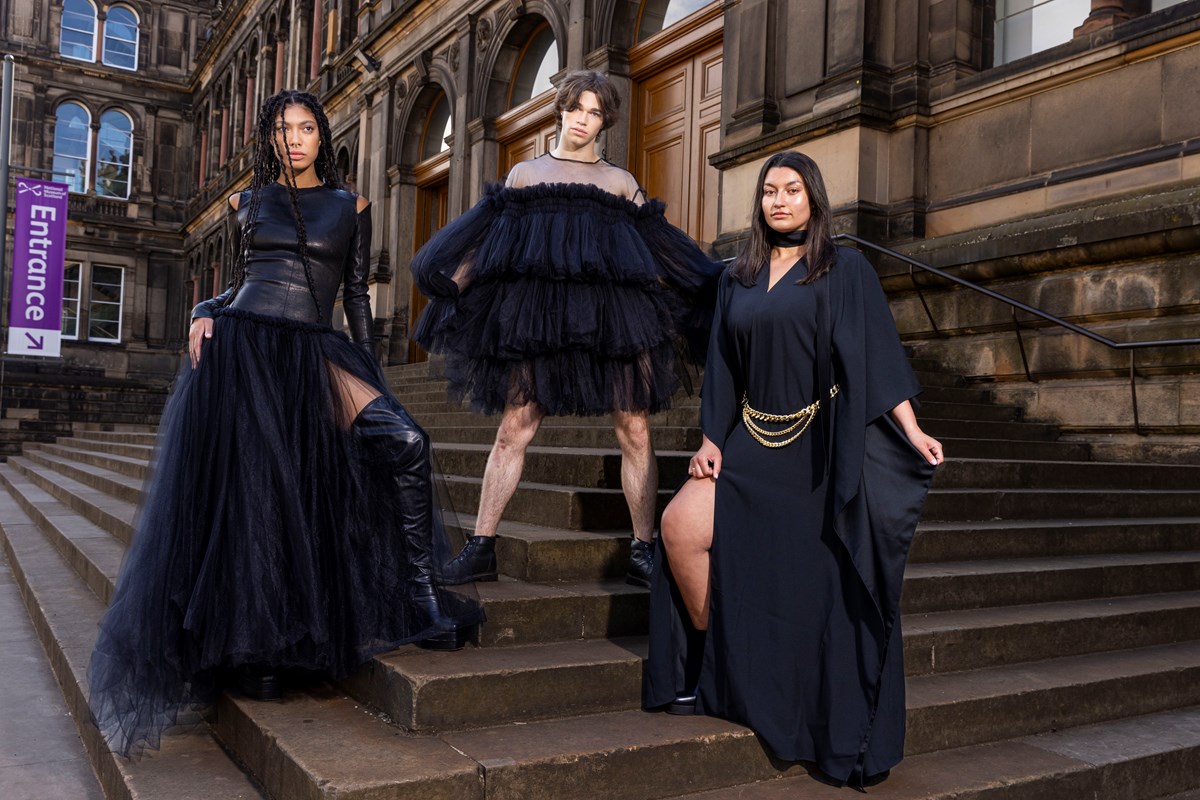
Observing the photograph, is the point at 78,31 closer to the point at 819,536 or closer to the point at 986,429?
the point at 986,429

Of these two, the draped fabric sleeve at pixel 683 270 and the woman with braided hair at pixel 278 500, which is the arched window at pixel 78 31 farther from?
the draped fabric sleeve at pixel 683 270

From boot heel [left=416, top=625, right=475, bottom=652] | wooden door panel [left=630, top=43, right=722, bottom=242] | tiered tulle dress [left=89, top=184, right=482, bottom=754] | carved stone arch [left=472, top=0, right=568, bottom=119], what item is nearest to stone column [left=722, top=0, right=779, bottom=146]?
wooden door panel [left=630, top=43, right=722, bottom=242]

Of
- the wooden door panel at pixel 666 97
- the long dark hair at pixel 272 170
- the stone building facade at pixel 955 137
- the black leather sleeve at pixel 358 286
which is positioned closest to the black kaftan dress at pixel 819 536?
the black leather sleeve at pixel 358 286

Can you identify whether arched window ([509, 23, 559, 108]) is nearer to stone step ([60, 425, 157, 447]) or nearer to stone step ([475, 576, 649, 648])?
stone step ([60, 425, 157, 447])

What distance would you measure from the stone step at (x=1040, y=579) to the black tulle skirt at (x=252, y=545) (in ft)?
6.89

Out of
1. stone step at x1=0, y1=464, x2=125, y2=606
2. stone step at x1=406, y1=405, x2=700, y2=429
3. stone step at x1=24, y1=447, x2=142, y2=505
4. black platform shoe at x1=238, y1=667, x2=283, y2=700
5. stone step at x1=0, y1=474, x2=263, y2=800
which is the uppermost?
stone step at x1=406, y1=405, x2=700, y2=429

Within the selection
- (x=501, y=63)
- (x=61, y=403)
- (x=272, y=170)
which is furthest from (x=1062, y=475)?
(x=61, y=403)

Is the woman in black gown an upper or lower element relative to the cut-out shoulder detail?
lower

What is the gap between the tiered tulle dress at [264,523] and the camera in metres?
3.16

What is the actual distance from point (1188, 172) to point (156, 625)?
725cm

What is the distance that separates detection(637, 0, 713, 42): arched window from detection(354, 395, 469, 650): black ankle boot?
10098 millimetres

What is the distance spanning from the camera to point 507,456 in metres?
3.91

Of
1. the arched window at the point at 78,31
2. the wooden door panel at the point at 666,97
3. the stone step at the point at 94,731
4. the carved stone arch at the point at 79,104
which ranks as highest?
the arched window at the point at 78,31

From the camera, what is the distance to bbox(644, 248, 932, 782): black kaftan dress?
3.08 meters
